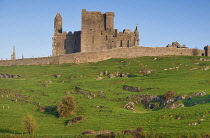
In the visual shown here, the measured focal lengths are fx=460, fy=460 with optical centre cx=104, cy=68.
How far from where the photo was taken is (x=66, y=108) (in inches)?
2167

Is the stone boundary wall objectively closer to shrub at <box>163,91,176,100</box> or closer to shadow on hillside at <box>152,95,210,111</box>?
shrub at <box>163,91,176,100</box>

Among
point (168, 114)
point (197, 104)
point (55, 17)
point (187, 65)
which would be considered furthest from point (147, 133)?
point (55, 17)

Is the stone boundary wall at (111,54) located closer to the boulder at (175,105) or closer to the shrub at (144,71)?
the shrub at (144,71)

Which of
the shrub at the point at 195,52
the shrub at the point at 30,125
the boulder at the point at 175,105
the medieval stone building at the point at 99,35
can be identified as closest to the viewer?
the shrub at the point at 30,125

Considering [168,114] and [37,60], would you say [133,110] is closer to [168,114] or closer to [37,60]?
[168,114]

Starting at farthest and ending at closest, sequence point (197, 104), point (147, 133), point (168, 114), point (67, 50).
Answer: point (67, 50) → point (197, 104) → point (168, 114) → point (147, 133)

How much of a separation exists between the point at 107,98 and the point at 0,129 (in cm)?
1714

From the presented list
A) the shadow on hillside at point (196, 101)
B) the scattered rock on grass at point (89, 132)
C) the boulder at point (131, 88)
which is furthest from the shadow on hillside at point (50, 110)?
the shadow on hillside at point (196, 101)

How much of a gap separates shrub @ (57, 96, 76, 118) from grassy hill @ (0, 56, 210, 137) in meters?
0.78

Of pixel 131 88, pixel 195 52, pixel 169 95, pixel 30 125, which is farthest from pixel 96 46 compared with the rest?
pixel 30 125

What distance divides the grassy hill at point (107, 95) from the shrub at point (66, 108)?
78 centimetres

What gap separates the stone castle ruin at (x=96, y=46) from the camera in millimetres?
95312

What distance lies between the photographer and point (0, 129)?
50812 mm

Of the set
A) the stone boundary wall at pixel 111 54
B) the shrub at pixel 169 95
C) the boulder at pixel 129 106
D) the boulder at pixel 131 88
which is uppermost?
the stone boundary wall at pixel 111 54
